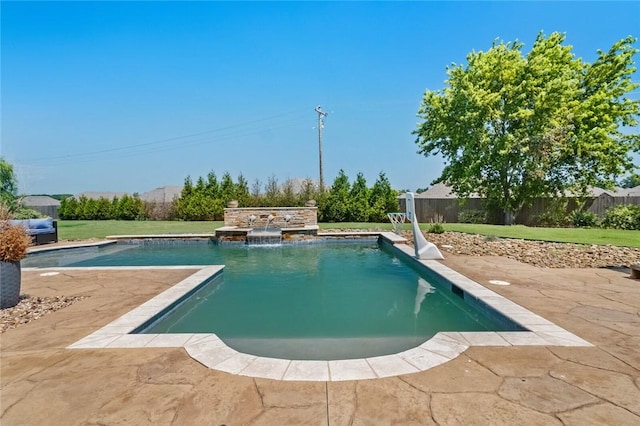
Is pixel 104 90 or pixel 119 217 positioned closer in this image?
pixel 104 90

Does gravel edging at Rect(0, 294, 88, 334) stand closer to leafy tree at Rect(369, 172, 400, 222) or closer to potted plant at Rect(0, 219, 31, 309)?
potted plant at Rect(0, 219, 31, 309)

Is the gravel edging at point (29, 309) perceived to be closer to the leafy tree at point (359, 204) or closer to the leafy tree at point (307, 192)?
the leafy tree at point (307, 192)

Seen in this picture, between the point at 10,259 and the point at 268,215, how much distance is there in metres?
9.59

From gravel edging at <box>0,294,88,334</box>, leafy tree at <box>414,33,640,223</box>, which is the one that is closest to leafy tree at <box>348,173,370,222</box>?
leafy tree at <box>414,33,640,223</box>

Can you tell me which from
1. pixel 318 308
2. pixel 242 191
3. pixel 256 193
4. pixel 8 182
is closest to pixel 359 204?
pixel 256 193

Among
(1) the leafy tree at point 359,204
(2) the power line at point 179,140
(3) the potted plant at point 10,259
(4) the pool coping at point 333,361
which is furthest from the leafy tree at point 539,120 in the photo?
(3) the potted plant at point 10,259

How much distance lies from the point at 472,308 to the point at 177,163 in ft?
84.1

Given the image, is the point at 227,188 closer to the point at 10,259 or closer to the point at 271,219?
the point at 271,219

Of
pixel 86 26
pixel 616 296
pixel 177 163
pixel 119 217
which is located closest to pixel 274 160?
pixel 177 163

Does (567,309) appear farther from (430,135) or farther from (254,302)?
(430,135)

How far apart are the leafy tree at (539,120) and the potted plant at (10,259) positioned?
51.7 ft

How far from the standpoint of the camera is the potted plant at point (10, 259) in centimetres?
396

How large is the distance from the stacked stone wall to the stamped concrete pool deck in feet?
32.6

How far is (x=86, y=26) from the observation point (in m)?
9.61
